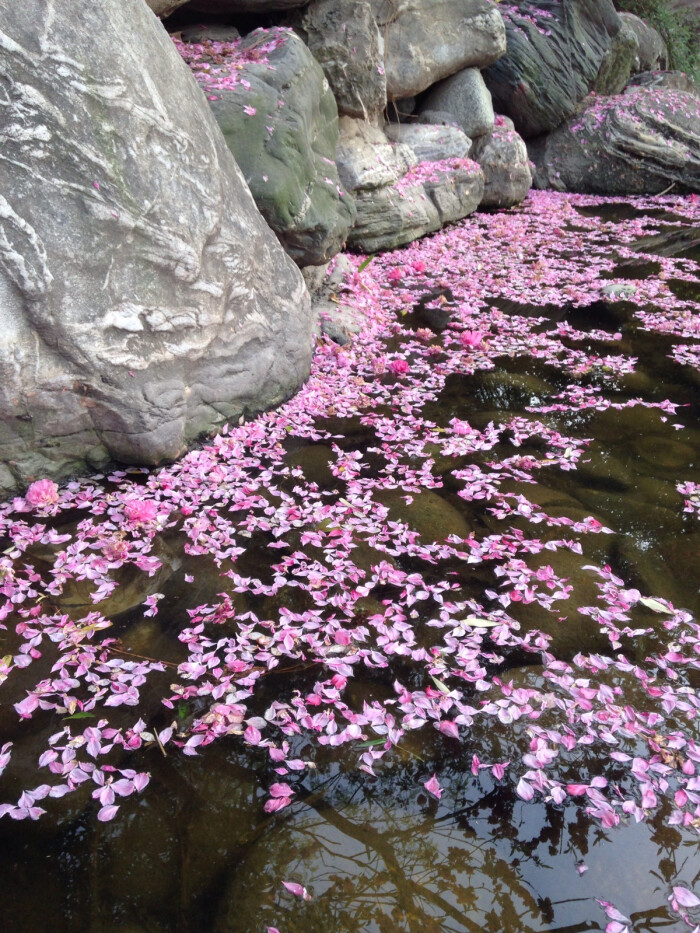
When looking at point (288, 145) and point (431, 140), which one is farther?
point (431, 140)

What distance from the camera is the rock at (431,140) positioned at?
10.2 metres

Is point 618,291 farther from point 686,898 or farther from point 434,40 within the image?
point 686,898

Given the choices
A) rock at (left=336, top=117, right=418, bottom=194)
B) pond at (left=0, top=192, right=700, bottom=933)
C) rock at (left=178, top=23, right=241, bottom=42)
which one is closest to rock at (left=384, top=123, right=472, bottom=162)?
rock at (left=336, top=117, right=418, bottom=194)

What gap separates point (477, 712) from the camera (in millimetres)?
2635

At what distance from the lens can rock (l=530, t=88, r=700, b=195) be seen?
534 inches

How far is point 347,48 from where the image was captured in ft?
25.2

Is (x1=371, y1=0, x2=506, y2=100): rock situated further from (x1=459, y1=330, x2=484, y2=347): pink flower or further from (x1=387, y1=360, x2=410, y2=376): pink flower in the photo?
(x1=387, y1=360, x2=410, y2=376): pink flower

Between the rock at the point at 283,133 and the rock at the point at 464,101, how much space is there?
18.1 ft

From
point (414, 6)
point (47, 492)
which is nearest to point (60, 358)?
point (47, 492)

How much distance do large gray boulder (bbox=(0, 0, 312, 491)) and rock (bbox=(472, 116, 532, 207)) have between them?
28.4 feet

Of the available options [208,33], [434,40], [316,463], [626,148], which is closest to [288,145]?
[208,33]

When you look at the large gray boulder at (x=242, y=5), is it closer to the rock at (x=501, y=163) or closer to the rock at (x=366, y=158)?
the rock at (x=366, y=158)

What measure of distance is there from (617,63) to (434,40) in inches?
263

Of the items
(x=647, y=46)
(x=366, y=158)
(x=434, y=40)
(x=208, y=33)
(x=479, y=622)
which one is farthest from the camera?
(x=647, y=46)
